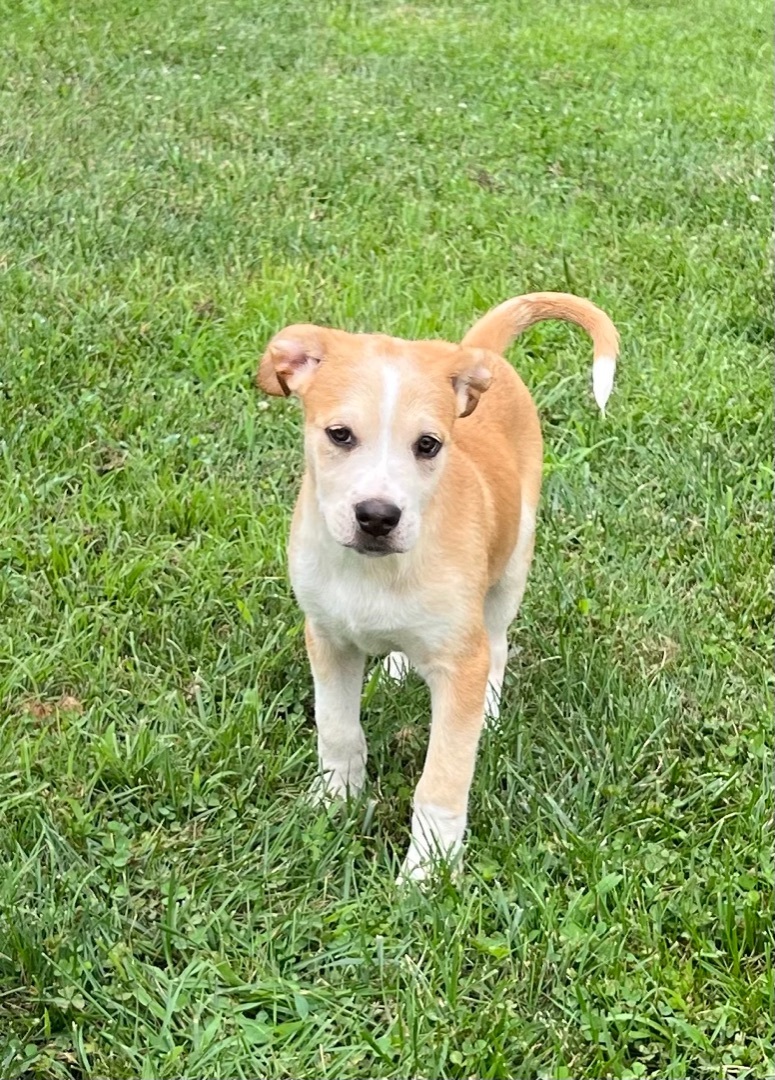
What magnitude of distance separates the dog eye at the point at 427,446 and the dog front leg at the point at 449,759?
544 mm

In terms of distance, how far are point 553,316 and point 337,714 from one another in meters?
1.63

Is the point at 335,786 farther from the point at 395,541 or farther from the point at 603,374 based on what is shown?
the point at 603,374

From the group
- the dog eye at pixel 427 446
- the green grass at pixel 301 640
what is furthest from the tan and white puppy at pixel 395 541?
the green grass at pixel 301 640

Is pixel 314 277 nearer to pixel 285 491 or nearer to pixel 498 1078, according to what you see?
pixel 285 491

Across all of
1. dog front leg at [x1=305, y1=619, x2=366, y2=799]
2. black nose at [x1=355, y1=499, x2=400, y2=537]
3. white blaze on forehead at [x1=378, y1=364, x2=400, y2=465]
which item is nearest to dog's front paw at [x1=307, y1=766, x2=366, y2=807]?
dog front leg at [x1=305, y1=619, x2=366, y2=799]

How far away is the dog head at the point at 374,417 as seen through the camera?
2.87 metres

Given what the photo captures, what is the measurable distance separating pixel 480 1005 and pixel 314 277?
4586 mm

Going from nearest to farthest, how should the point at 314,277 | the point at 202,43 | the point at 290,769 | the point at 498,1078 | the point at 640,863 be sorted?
1. the point at 498,1078
2. the point at 640,863
3. the point at 290,769
4. the point at 314,277
5. the point at 202,43

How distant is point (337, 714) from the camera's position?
3398mm

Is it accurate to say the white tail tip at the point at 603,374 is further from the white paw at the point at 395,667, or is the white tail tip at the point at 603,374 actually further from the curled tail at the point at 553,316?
the white paw at the point at 395,667

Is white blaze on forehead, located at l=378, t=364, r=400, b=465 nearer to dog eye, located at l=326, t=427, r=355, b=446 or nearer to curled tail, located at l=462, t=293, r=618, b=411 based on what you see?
dog eye, located at l=326, t=427, r=355, b=446

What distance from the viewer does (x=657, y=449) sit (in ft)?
17.5

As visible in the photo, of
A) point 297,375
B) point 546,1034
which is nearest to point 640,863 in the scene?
point 546,1034

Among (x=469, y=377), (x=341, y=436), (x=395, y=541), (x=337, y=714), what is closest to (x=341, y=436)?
(x=341, y=436)
